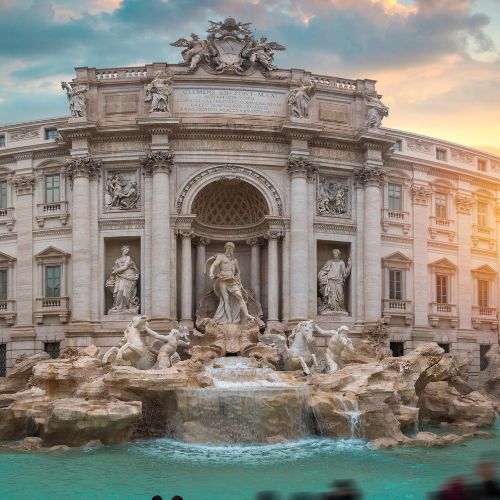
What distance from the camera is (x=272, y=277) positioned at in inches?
1350

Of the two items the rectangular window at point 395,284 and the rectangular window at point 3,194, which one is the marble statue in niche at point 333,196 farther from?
the rectangular window at point 3,194

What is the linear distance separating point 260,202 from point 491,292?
14.4 meters

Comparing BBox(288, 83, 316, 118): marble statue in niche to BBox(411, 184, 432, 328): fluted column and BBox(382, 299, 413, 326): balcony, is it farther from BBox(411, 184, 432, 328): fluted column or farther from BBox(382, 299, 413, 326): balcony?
BBox(382, 299, 413, 326): balcony

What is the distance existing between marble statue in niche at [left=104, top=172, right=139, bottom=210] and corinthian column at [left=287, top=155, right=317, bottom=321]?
268 inches

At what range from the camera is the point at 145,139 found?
113 ft

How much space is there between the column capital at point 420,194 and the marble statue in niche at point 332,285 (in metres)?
5.54

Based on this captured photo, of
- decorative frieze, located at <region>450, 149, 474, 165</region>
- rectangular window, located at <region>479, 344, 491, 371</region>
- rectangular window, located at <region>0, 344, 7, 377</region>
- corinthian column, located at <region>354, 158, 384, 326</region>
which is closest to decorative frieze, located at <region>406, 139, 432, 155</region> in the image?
decorative frieze, located at <region>450, 149, 474, 165</region>

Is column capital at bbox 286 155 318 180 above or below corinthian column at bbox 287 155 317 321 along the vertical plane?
above

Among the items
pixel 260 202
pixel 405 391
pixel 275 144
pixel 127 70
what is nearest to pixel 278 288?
pixel 260 202

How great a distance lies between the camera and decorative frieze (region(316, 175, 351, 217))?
35.6 meters

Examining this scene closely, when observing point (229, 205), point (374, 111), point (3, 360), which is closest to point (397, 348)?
point (229, 205)

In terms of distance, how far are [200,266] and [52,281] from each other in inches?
263

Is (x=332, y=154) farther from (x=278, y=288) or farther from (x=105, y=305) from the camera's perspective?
(x=105, y=305)

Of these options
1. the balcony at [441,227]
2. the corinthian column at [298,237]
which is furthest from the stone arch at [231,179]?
the balcony at [441,227]
